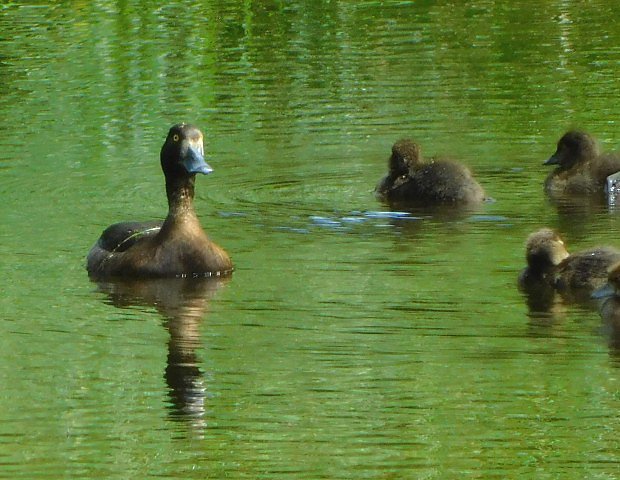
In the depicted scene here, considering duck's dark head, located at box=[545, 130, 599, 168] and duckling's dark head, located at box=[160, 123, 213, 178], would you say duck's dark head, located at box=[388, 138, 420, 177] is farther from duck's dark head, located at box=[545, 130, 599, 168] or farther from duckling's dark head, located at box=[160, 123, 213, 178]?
duckling's dark head, located at box=[160, 123, 213, 178]

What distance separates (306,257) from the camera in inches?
424

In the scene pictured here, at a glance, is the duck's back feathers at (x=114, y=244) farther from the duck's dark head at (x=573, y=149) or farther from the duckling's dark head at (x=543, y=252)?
the duck's dark head at (x=573, y=149)

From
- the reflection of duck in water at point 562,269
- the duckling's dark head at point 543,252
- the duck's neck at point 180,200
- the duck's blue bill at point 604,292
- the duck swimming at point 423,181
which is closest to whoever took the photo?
the duck's blue bill at point 604,292

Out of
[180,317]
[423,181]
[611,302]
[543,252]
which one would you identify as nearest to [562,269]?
[543,252]

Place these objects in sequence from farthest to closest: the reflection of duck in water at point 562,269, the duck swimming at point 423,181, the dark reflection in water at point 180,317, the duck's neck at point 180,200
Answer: the duck swimming at point 423,181, the duck's neck at point 180,200, the reflection of duck in water at point 562,269, the dark reflection in water at point 180,317

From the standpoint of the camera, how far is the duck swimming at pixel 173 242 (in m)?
10.6

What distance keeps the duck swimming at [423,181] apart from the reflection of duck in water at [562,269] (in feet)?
7.66

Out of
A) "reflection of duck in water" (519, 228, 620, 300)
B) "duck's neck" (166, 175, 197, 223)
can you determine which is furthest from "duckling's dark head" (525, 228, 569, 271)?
"duck's neck" (166, 175, 197, 223)

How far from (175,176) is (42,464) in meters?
4.55

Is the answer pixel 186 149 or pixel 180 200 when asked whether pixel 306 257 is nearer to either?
pixel 180 200

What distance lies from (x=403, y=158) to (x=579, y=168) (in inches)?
50.5

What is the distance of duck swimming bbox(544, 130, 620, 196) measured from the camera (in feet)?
42.8

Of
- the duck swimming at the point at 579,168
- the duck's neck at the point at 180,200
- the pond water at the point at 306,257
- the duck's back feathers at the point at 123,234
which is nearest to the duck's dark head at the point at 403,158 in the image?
the pond water at the point at 306,257

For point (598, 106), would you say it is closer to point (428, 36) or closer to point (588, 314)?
point (428, 36)
